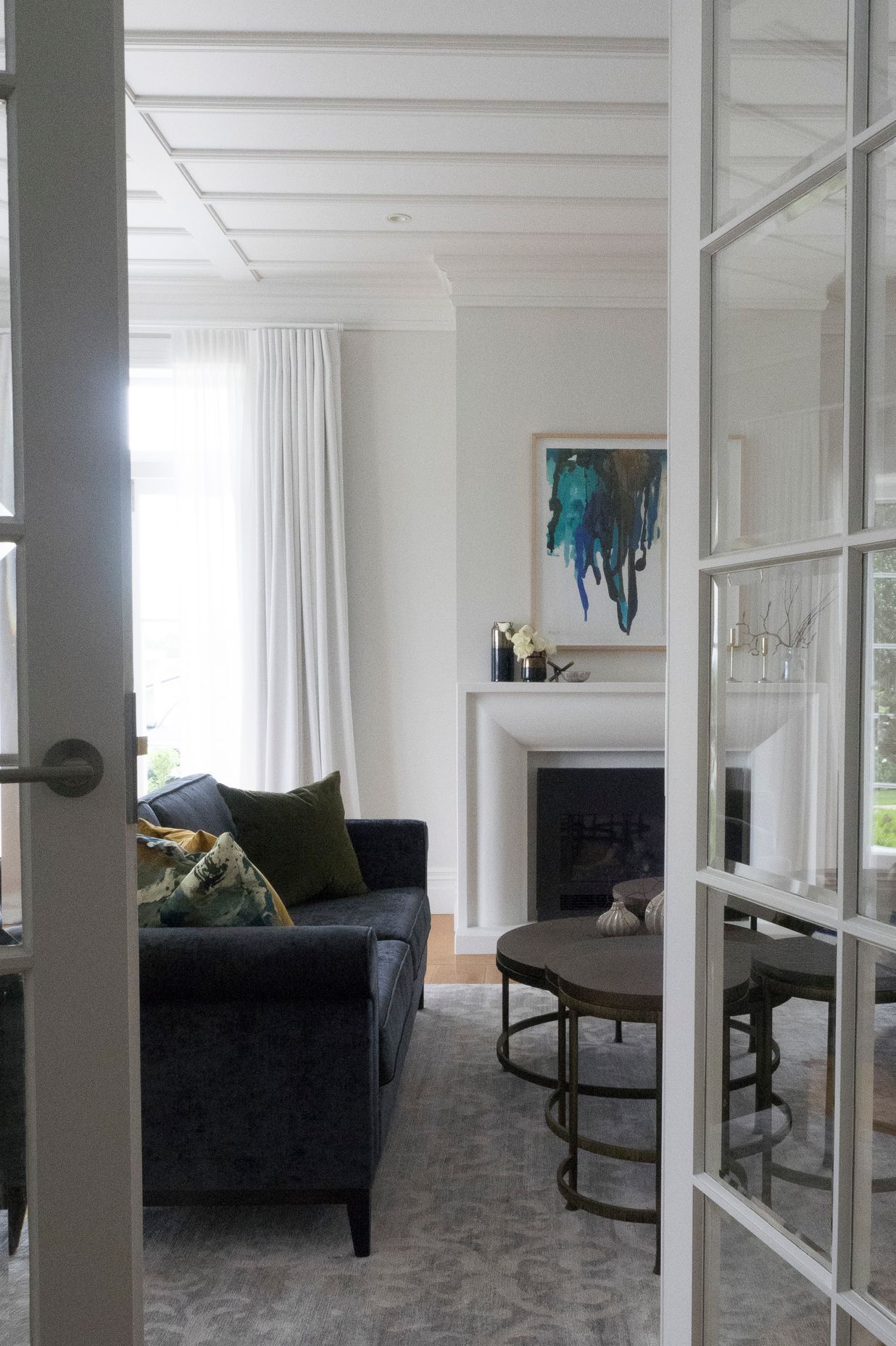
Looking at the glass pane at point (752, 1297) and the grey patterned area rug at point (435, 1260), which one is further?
the grey patterned area rug at point (435, 1260)

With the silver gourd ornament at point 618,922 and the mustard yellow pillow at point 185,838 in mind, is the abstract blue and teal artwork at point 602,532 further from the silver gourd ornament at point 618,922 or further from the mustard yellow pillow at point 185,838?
the mustard yellow pillow at point 185,838

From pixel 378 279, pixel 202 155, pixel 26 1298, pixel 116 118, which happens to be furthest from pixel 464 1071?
pixel 378 279

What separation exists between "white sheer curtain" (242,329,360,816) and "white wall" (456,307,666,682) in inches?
27.1

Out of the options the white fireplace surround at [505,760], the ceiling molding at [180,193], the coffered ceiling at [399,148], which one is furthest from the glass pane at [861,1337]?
the white fireplace surround at [505,760]

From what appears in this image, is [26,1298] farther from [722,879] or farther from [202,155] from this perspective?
[202,155]

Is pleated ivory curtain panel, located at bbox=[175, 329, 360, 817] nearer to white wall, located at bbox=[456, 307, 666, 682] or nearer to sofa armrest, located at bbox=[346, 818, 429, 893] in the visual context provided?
white wall, located at bbox=[456, 307, 666, 682]

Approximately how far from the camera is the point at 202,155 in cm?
356

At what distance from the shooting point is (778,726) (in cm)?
114

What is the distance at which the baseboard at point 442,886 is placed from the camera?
5.11 m

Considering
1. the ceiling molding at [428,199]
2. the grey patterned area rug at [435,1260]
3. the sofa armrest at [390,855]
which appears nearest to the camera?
the grey patterned area rug at [435,1260]

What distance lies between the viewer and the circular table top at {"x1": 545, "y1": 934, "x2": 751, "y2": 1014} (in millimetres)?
2188

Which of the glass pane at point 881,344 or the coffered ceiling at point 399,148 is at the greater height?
the coffered ceiling at point 399,148

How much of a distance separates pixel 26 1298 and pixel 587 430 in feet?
13.4

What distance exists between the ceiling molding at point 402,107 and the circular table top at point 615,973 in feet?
8.48
